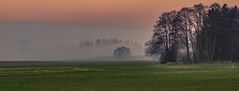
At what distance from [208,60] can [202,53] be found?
583cm

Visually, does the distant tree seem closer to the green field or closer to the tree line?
the tree line

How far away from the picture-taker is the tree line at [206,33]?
456 ft

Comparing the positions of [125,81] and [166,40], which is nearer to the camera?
[125,81]

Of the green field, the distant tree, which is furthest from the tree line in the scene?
the green field

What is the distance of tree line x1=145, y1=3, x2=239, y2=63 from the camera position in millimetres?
139125

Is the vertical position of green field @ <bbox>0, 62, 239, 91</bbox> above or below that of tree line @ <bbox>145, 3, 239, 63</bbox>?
below

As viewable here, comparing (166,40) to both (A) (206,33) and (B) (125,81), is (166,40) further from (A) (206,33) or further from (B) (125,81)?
(B) (125,81)

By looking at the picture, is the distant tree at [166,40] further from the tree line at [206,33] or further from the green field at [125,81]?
the green field at [125,81]

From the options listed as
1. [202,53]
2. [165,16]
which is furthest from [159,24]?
[202,53]

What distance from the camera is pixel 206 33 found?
457 ft

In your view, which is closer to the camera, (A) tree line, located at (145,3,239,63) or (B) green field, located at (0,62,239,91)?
(B) green field, located at (0,62,239,91)

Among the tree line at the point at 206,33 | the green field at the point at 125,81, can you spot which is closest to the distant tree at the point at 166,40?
the tree line at the point at 206,33

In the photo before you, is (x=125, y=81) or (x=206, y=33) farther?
(x=206, y=33)

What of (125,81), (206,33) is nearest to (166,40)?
(206,33)
